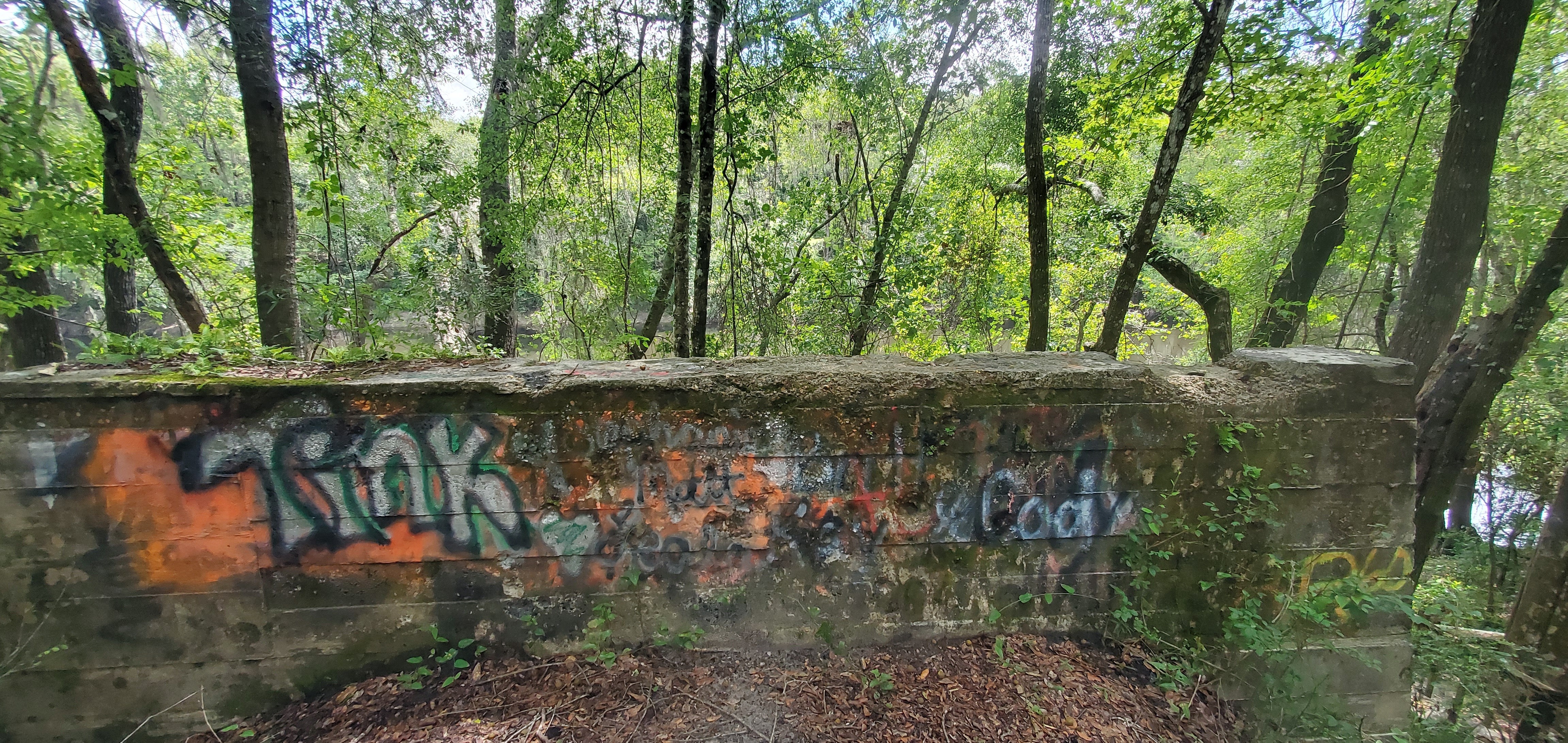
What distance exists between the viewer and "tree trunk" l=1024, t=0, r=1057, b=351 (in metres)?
5.71

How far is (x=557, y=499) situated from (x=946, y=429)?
188 cm

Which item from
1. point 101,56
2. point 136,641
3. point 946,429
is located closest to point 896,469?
point 946,429

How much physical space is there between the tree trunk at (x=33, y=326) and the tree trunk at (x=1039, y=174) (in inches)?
403

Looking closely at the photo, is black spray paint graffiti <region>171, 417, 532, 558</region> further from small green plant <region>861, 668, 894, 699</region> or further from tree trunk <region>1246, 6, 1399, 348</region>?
tree trunk <region>1246, 6, 1399, 348</region>

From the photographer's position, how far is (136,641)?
2.48 metres

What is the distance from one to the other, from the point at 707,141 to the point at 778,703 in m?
4.45

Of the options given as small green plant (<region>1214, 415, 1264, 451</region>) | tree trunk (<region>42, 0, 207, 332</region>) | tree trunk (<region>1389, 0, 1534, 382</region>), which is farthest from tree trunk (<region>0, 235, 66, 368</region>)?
tree trunk (<region>1389, 0, 1534, 382</region>)

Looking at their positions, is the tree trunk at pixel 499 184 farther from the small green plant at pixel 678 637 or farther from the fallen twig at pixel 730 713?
the fallen twig at pixel 730 713

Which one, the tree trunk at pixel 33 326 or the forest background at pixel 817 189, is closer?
the forest background at pixel 817 189

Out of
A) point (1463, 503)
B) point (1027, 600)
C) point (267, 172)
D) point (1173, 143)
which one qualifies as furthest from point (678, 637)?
point (1463, 503)

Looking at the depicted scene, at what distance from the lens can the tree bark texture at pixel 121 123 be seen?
4301 mm

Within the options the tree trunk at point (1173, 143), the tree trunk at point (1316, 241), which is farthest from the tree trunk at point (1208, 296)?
the tree trunk at point (1173, 143)

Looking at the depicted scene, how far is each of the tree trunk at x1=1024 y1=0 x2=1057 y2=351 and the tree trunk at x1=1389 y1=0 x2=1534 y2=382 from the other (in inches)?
104

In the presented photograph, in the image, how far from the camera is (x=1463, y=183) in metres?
3.77
